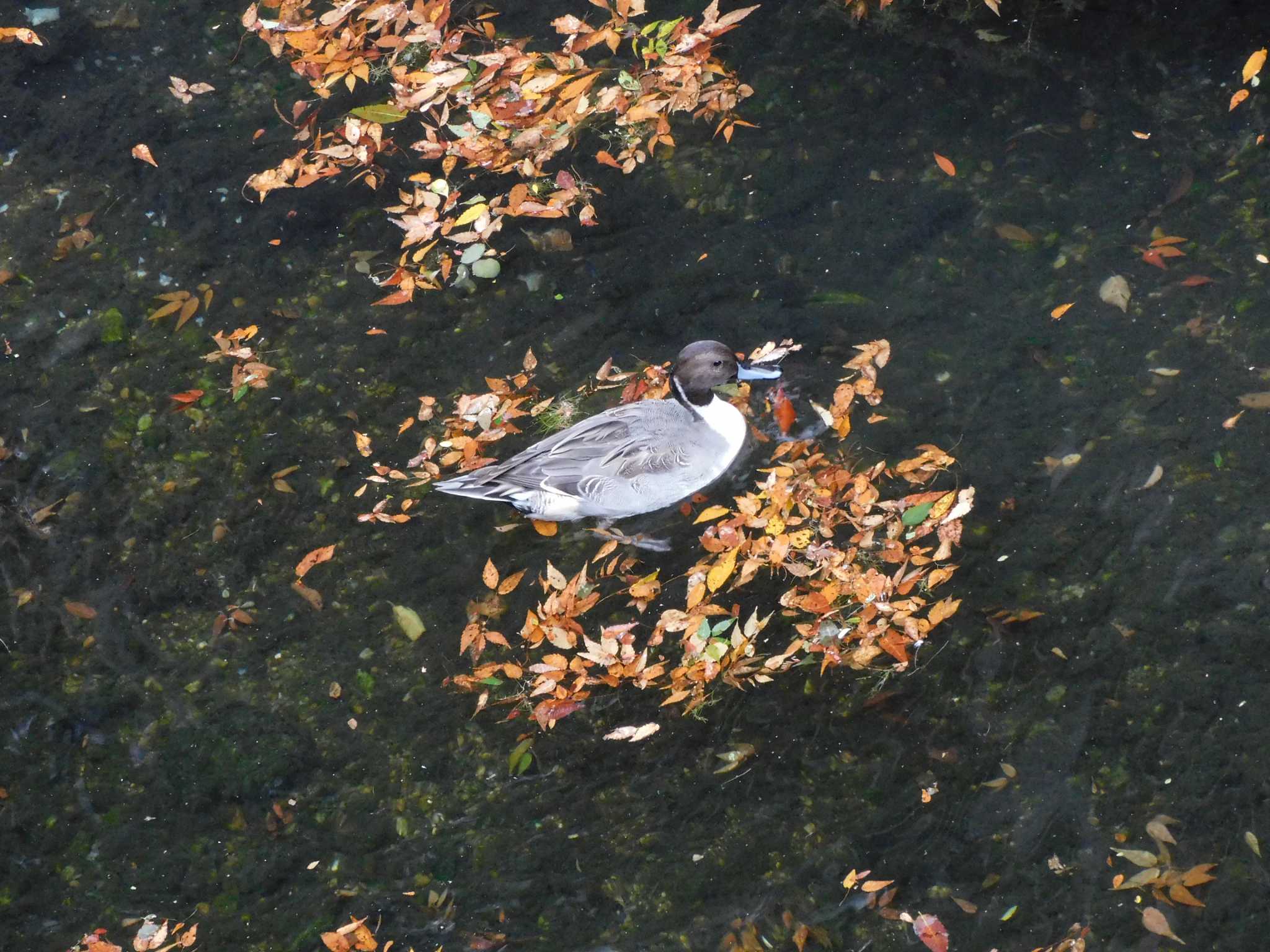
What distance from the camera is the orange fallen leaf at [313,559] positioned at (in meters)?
4.66

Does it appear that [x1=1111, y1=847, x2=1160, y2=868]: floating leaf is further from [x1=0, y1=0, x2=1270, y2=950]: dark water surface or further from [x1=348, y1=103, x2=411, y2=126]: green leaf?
[x1=348, y1=103, x2=411, y2=126]: green leaf

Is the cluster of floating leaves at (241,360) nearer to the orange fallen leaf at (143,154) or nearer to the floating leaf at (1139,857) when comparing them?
the orange fallen leaf at (143,154)

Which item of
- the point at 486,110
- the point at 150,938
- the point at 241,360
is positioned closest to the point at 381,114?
the point at 486,110

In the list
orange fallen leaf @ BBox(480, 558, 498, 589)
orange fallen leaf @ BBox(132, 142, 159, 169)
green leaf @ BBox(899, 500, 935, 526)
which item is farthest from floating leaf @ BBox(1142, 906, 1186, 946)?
orange fallen leaf @ BBox(132, 142, 159, 169)

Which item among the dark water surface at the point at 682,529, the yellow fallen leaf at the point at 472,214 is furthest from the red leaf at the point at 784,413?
the yellow fallen leaf at the point at 472,214

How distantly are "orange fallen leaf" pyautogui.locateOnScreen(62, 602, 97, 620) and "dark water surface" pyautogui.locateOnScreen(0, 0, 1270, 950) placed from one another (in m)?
0.06

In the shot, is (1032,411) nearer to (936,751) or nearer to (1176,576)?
(1176,576)

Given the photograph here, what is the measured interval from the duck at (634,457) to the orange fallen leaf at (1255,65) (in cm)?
288

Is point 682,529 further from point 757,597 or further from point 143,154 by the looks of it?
point 143,154

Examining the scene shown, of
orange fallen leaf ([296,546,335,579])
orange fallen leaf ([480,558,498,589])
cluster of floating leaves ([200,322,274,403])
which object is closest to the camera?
orange fallen leaf ([480,558,498,589])

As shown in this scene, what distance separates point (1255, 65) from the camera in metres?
5.30

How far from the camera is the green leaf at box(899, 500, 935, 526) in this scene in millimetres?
4418

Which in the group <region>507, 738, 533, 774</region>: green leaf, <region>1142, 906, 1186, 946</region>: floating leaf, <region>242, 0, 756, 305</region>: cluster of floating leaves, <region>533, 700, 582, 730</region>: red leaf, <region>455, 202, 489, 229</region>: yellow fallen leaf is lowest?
<region>1142, 906, 1186, 946</region>: floating leaf

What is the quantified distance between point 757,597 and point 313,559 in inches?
74.9
